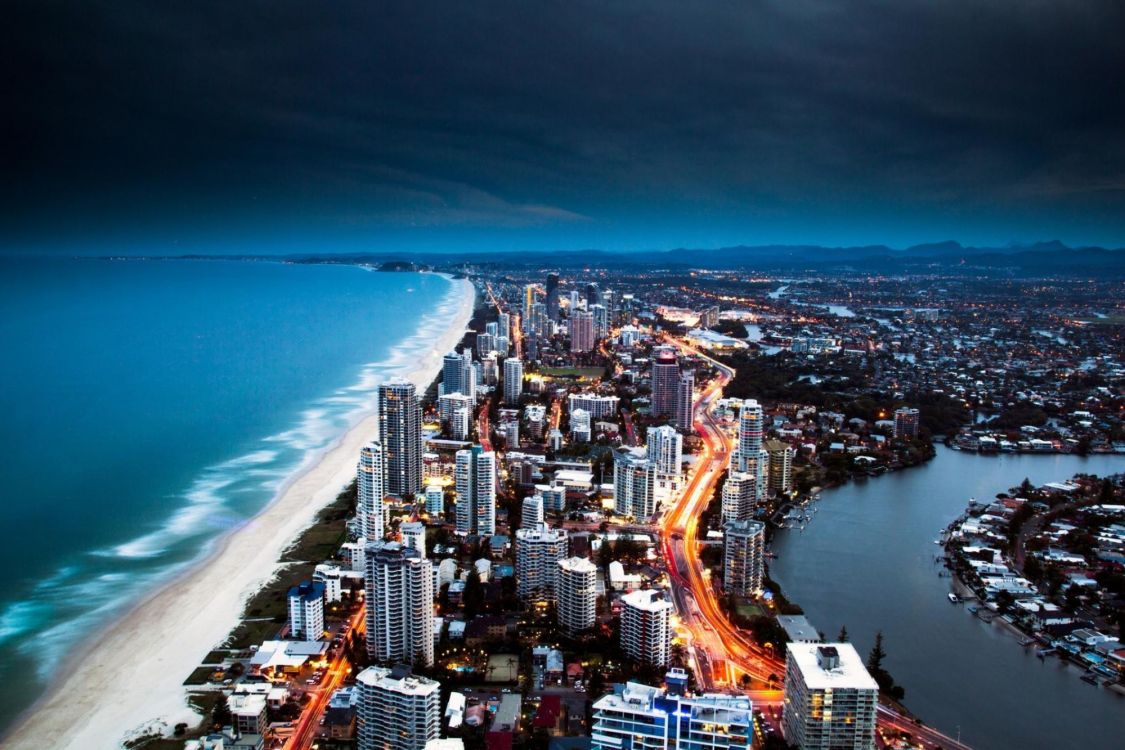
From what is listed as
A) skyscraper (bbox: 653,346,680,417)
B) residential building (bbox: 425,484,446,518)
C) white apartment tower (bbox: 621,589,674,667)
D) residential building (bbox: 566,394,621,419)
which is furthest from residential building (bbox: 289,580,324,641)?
skyscraper (bbox: 653,346,680,417)

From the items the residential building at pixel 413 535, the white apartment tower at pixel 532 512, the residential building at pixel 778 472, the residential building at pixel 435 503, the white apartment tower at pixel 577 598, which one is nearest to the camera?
the white apartment tower at pixel 577 598

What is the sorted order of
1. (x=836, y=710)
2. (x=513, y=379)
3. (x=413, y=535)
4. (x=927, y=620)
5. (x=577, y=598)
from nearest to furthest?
1. (x=836, y=710)
2. (x=577, y=598)
3. (x=927, y=620)
4. (x=413, y=535)
5. (x=513, y=379)

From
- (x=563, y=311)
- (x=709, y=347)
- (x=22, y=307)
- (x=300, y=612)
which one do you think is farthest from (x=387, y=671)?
(x=22, y=307)

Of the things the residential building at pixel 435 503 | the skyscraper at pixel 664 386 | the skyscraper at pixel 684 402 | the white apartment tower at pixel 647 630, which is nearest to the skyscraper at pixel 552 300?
the skyscraper at pixel 664 386

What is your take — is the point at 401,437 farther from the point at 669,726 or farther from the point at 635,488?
the point at 669,726

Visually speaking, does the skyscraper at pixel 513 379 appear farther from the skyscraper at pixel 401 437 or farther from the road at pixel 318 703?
the road at pixel 318 703

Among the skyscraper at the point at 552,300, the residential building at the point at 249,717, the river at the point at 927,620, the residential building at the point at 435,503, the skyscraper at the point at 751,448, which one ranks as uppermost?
the skyscraper at the point at 552,300

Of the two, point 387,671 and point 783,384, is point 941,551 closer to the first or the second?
point 387,671

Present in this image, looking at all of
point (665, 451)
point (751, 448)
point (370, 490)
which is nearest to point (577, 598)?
point (370, 490)
